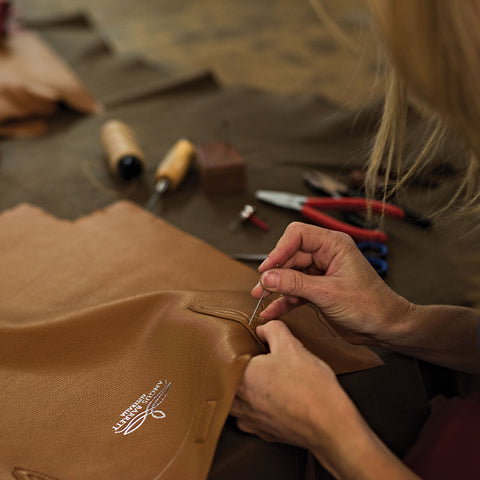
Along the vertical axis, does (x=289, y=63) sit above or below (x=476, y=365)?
below

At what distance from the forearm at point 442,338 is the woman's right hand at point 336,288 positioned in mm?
18

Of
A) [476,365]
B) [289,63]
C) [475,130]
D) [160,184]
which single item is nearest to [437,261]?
[476,365]

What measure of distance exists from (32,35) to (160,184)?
988mm

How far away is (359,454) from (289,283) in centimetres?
23

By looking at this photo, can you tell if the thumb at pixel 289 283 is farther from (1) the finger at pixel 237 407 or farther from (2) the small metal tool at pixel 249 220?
(2) the small metal tool at pixel 249 220

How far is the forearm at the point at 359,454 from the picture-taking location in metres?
0.57

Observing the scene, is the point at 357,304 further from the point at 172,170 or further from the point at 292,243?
the point at 172,170

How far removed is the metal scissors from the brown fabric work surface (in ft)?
0.07

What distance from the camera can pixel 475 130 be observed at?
597 mm

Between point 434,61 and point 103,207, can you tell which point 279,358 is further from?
point 103,207

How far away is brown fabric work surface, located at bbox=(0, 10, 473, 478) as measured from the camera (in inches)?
29.8

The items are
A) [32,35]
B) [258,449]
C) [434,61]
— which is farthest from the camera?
[32,35]

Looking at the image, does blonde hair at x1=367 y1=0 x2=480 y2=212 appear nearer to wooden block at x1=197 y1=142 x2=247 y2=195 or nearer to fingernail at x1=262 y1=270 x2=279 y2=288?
fingernail at x1=262 y1=270 x2=279 y2=288

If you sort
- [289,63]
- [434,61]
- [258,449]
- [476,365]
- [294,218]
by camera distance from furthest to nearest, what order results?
1. [289,63]
2. [294,218]
3. [476,365]
4. [258,449]
5. [434,61]
